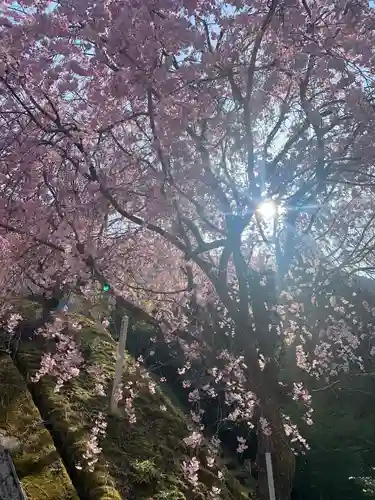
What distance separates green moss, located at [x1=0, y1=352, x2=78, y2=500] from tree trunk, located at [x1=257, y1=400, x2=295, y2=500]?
2.05m

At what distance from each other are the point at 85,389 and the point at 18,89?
492 centimetres

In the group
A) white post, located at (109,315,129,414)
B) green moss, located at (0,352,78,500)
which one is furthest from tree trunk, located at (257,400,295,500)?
white post, located at (109,315,129,414)

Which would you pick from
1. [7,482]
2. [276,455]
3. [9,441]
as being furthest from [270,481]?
[9,441]

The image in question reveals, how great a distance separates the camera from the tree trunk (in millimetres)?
4289

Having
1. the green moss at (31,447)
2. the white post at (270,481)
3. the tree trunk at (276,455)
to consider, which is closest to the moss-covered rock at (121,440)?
the green moss at (31,447)

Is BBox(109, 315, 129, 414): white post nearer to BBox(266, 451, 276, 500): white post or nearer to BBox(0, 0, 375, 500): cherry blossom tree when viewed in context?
BBox(0, 0, 375, 500): cherry blossom tree

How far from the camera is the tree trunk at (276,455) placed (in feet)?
14.1

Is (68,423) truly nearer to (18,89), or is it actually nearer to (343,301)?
(18,89)

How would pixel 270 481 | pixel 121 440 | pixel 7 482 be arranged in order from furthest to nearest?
pixel 121 440 < pixel 270 481 < pixel 7 482

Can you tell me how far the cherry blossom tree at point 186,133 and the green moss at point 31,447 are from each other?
68.8 inches

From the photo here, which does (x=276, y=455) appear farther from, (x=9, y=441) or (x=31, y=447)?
(x=9, y=441)

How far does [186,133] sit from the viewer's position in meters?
4.45

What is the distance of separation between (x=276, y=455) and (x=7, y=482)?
3.27 meters

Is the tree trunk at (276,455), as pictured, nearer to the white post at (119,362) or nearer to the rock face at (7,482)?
the white post at (119,362)
